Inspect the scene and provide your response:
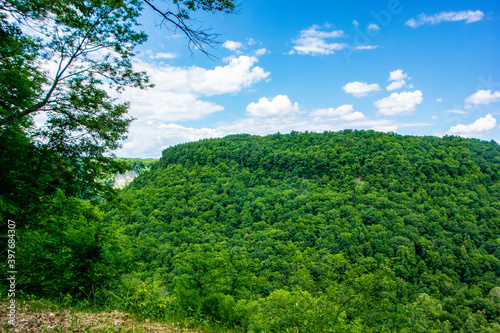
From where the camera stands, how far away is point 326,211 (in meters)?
56.0

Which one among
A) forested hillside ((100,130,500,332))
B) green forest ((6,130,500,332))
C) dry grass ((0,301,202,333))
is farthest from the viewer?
forested hillside ((100,130,500,332))

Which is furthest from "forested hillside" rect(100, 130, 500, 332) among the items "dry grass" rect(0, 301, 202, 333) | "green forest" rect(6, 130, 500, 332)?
"dry grass" rect(0, 301, 202, 333)

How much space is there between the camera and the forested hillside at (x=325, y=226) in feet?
24.7

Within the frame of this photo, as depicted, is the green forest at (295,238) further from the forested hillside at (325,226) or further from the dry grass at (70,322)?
the dry grass at (70,322)

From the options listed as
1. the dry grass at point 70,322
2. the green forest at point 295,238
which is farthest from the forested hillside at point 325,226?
the dry grass at point 70,322

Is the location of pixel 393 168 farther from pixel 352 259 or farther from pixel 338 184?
pixel 352 259

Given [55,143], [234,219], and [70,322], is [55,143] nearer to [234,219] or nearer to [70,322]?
[70,322]

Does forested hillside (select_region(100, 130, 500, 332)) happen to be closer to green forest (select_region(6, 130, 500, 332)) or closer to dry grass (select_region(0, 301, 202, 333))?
green forest (select_region(6, 130, 500, 332))

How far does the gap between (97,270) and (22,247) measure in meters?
1.28

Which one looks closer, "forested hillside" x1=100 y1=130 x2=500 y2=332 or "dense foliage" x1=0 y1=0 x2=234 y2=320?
"dense foliage" x1=0 y1=0 x2=234 y2=320

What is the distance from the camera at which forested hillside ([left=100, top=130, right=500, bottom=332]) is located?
753 centimetres

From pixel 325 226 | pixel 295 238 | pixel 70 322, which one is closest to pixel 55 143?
pixel 70 322

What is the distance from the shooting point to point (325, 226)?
4994 cm

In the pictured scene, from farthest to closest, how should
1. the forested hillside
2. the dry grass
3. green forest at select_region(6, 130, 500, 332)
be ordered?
the forested hillside < green forest at select_region(6, 130, 500, 332) < the dry grass
